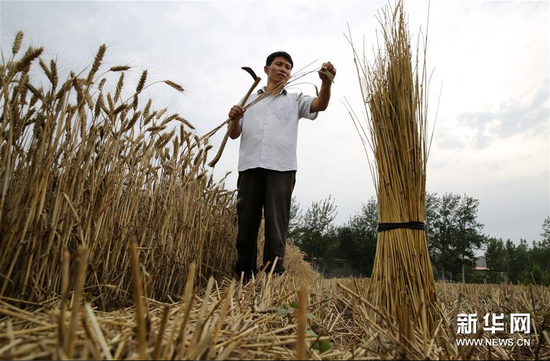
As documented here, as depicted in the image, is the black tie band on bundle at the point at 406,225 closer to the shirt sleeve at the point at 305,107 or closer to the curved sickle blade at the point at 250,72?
the curved sickle blade at the point at 250,72

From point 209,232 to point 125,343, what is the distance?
5.82ft

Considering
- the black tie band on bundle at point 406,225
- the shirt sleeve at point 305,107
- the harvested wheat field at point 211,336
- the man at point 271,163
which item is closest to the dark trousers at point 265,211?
the man at point 271,163

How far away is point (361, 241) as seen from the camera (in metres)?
26.9

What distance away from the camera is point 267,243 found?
8.29 ft

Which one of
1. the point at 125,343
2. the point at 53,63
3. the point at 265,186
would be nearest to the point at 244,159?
the point at 265,186

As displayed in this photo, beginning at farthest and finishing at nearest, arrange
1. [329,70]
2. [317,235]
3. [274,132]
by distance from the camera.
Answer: [317,235] < [274,132] < [329,70]

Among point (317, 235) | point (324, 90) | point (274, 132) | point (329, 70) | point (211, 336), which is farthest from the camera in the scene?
point (317, 235)

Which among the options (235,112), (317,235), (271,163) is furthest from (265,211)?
(317,235)

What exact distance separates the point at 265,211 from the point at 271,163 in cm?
36

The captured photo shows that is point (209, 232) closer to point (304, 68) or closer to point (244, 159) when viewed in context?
point (244, 159)

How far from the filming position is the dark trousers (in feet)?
8.09

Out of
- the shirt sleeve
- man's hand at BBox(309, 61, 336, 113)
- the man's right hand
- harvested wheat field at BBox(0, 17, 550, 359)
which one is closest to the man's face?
the shirt sleeve

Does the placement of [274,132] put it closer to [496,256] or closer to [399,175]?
[399,175]

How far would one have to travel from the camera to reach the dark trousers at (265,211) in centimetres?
246
